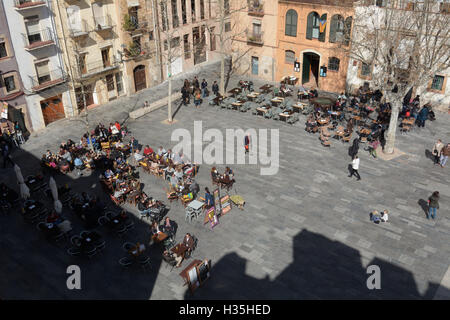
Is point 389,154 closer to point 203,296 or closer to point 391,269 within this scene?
point 391,269

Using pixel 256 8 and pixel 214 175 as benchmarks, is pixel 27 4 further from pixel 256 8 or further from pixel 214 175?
pixel 256 8

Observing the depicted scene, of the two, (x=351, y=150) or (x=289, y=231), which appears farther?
(x=351, y=150)

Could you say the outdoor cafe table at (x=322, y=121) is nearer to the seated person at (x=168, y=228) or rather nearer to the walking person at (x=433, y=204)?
the walking person at (x=433, y=204)

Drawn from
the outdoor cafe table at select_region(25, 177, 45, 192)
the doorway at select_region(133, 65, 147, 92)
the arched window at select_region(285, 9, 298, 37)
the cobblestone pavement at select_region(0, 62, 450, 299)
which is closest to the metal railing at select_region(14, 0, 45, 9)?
the cobblestone pavement at select_region(0, 62, 450, 299)

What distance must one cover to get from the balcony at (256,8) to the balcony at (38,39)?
18334 millimetres

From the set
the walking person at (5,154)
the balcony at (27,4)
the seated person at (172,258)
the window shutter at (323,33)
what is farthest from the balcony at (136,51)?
the seated person at (172,258)

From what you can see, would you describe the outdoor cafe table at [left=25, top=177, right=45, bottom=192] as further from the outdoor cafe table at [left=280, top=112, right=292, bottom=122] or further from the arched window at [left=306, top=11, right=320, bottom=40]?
the arched window at [left=306, top=11, right=320, bottom=40]

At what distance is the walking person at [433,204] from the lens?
71.3ft

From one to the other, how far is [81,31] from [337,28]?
69.7 ft

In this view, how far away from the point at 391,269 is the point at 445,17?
15151 mm

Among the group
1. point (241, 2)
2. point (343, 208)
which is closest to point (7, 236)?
point (343, 208)

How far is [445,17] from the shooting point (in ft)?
82.3

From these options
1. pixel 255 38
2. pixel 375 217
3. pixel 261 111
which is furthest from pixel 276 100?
pixel 375 217

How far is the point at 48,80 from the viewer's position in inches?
1336
